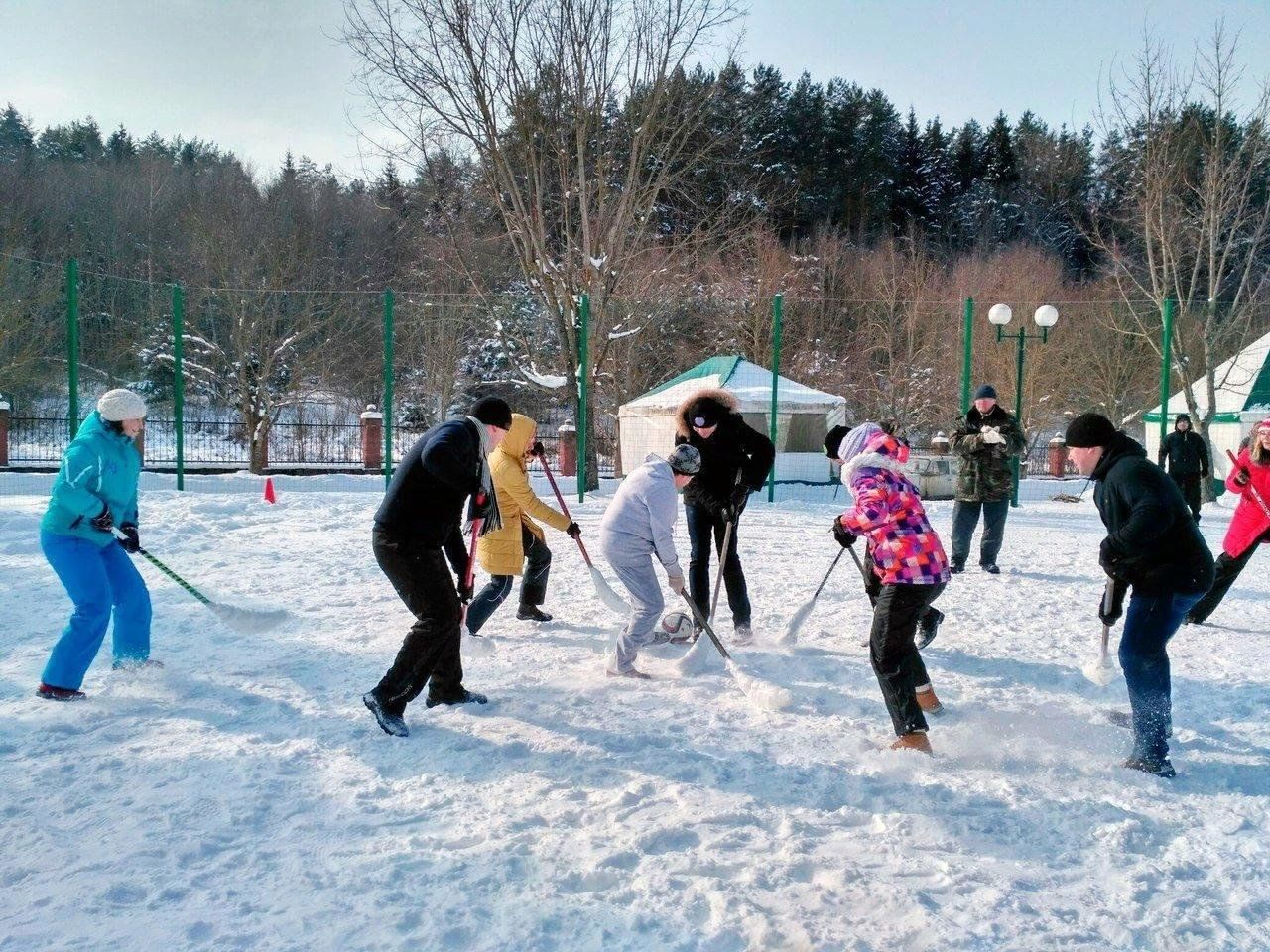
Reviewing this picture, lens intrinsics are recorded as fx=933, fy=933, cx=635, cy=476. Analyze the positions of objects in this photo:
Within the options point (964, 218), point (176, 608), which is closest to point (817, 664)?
point (176, 608)

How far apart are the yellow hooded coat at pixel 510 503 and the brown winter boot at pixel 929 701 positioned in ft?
7.17

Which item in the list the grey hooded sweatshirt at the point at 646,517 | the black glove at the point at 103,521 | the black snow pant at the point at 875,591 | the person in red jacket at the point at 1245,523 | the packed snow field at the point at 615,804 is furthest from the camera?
the person in red jacket at the point at 1245,523

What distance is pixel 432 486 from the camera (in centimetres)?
416

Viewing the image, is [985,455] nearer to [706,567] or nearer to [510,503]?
[706,567]

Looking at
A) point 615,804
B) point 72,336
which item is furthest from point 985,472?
point 72,336

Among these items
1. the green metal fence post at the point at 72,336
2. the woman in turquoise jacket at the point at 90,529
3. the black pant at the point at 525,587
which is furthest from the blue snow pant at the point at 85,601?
the green metal fence post at the point at 72,336

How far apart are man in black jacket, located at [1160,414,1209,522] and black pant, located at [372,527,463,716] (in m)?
10.7

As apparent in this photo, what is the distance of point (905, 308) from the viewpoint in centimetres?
2712

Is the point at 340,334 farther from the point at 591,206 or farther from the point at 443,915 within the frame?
the point at 443,915

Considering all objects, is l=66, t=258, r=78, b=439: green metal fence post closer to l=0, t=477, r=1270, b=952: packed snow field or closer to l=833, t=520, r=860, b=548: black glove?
l=0, t=477, r=1270, b=952: packed snow field

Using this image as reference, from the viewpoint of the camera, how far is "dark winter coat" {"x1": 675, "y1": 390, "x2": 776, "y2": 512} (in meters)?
5.56

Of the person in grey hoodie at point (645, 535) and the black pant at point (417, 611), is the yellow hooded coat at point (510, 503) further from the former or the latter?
the black pant at point (417, 611)

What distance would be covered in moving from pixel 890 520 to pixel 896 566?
0.20 metres

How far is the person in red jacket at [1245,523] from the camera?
20.0 ft
